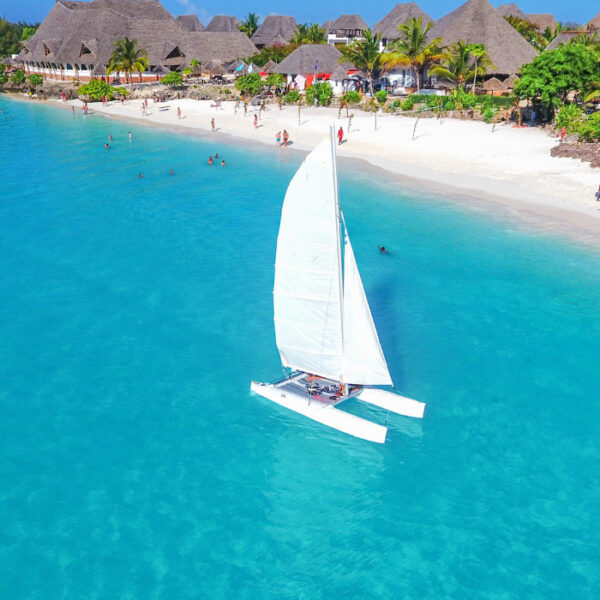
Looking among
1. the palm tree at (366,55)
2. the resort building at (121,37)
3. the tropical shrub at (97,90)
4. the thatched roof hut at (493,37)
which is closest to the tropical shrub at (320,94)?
the palm tree at (366,55)

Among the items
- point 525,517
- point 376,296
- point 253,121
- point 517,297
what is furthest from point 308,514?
Result: point 253,121

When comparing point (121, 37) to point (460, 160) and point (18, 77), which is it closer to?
point (18, 77)

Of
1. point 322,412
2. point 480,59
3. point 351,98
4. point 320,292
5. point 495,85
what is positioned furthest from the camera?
point 351,98

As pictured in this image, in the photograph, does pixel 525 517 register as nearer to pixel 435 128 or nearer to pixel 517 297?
pixel 517 297

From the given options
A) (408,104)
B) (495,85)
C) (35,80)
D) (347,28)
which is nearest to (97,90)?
(35,80)

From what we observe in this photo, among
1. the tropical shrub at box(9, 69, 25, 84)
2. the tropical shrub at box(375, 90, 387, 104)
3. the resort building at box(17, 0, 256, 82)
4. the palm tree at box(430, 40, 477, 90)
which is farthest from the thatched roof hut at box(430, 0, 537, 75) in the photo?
the tropical shrub at box(9, 69, 25, 84)

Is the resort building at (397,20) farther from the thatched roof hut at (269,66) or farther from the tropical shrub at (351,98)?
the tropical shrub at (351,98)

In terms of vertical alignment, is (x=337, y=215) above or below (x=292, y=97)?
below

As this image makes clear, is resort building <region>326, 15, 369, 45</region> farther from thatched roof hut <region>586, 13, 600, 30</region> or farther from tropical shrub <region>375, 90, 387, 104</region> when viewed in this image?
tropical shrub <region>375, 90, 387, 104</region>
